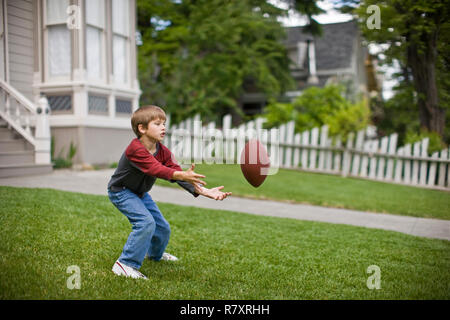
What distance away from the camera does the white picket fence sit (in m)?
8.73

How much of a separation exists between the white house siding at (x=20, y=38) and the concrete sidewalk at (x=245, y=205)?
1.35m

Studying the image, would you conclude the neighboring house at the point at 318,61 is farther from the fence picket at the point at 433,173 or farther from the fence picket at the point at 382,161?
the fence picket at the point at 433,173

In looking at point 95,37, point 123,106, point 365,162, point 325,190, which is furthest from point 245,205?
point 95,37

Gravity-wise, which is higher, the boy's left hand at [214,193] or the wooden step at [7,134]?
the wooden step at [7,134]

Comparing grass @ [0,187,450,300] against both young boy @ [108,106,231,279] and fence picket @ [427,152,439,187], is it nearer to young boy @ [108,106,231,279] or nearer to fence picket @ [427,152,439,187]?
young boy @ [108,106,231,279]

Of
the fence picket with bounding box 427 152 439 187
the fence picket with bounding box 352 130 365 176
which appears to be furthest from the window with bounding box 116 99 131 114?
the fence picket with bounding box 427 152 439 187

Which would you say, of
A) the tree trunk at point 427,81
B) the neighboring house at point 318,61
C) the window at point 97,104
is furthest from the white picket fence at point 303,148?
the neighboring house at point 318,61

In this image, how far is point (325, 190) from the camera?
761cm

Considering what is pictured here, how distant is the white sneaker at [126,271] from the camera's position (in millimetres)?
2957

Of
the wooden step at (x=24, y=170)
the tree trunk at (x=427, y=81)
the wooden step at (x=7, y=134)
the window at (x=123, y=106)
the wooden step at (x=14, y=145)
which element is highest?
the window at (x=123, y=106)

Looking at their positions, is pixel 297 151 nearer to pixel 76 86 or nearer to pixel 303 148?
pixel 303 148

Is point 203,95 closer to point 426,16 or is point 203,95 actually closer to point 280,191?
point 280,191

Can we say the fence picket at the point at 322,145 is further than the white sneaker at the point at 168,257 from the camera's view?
Yes
